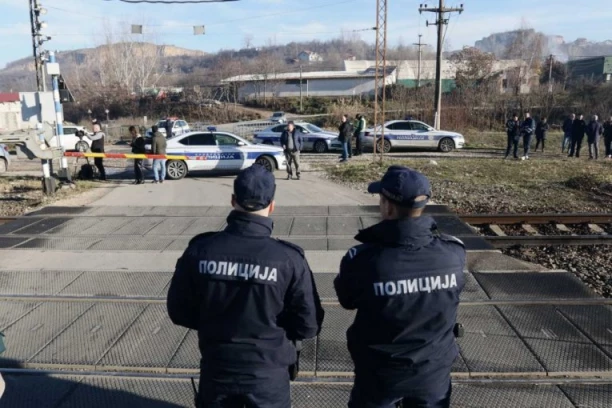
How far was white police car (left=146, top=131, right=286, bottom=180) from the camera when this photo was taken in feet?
54.0

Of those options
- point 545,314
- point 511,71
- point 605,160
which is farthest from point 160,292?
point 511,71

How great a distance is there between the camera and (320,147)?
981 inches

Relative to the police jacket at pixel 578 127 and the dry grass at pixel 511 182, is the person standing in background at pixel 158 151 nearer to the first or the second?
Result: the dry grass at pixel 511 182

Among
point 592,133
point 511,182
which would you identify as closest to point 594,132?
point 592,133

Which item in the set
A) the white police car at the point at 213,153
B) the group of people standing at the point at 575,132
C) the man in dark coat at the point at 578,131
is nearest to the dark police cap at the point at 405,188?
the white police car at the point at 213,153

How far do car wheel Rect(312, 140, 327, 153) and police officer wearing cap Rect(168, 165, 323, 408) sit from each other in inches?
875

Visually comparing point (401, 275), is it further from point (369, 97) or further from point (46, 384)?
point (369, 97)

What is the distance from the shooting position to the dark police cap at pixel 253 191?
268cm

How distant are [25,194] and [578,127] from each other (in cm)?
1940

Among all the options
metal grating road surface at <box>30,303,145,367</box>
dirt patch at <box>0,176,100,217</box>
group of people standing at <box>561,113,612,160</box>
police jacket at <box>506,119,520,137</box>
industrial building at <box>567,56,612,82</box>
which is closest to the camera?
metal grating road surface at <box>30,303,145,367</box>

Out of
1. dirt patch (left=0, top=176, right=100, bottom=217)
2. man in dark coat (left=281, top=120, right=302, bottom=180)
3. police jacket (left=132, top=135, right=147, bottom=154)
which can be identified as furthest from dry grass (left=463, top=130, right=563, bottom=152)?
dirt patch (left=0, top=176, right=100, bottom=217)

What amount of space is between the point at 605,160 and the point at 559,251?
12.9m

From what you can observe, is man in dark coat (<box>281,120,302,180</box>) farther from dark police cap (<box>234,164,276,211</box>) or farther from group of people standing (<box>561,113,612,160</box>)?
dark police cap (<box>234,164,276,211</box>)

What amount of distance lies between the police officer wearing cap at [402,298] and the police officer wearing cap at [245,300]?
302 millimetres
